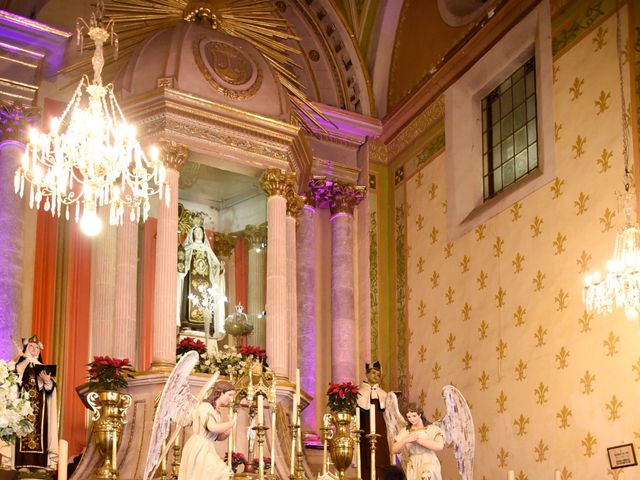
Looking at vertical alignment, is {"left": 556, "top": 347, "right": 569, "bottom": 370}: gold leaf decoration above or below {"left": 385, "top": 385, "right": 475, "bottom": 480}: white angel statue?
above

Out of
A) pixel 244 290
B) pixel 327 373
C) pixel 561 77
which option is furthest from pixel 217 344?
pixel 561 77

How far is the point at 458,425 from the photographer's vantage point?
383 inches

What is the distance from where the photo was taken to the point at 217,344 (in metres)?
13.5

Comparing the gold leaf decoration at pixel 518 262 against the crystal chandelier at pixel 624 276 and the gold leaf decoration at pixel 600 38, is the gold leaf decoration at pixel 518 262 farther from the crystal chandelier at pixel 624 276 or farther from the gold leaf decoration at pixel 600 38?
the gold leaf decoration at pixel 600 38

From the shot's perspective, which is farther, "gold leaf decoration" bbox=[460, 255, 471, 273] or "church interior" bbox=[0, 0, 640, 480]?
"gold leaf decoration" bbox=[460, 255, 471, 273]

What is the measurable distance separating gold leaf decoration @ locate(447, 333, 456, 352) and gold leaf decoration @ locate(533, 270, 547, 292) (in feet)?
5.36

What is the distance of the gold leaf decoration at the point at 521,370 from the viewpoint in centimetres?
1177

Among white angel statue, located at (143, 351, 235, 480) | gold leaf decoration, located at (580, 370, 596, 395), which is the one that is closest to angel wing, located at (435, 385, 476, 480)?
gold leaf decoration, located at (580, 370, 596, 395)

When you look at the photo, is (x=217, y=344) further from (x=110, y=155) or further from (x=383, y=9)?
(x=383, y=9)

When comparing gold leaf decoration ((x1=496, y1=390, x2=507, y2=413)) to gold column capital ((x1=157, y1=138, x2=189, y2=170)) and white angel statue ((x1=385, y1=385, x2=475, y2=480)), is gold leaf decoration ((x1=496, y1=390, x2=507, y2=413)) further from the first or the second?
gold column capital ((x1=157, y1=138, x2=189, y2=170))

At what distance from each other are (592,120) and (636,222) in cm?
142

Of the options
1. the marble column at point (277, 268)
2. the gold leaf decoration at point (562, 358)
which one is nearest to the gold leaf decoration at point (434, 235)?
the marble column at point (277, 268)

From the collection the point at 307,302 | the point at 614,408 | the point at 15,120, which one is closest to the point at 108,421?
the point at 614,408

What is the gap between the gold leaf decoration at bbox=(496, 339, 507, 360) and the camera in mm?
12164
